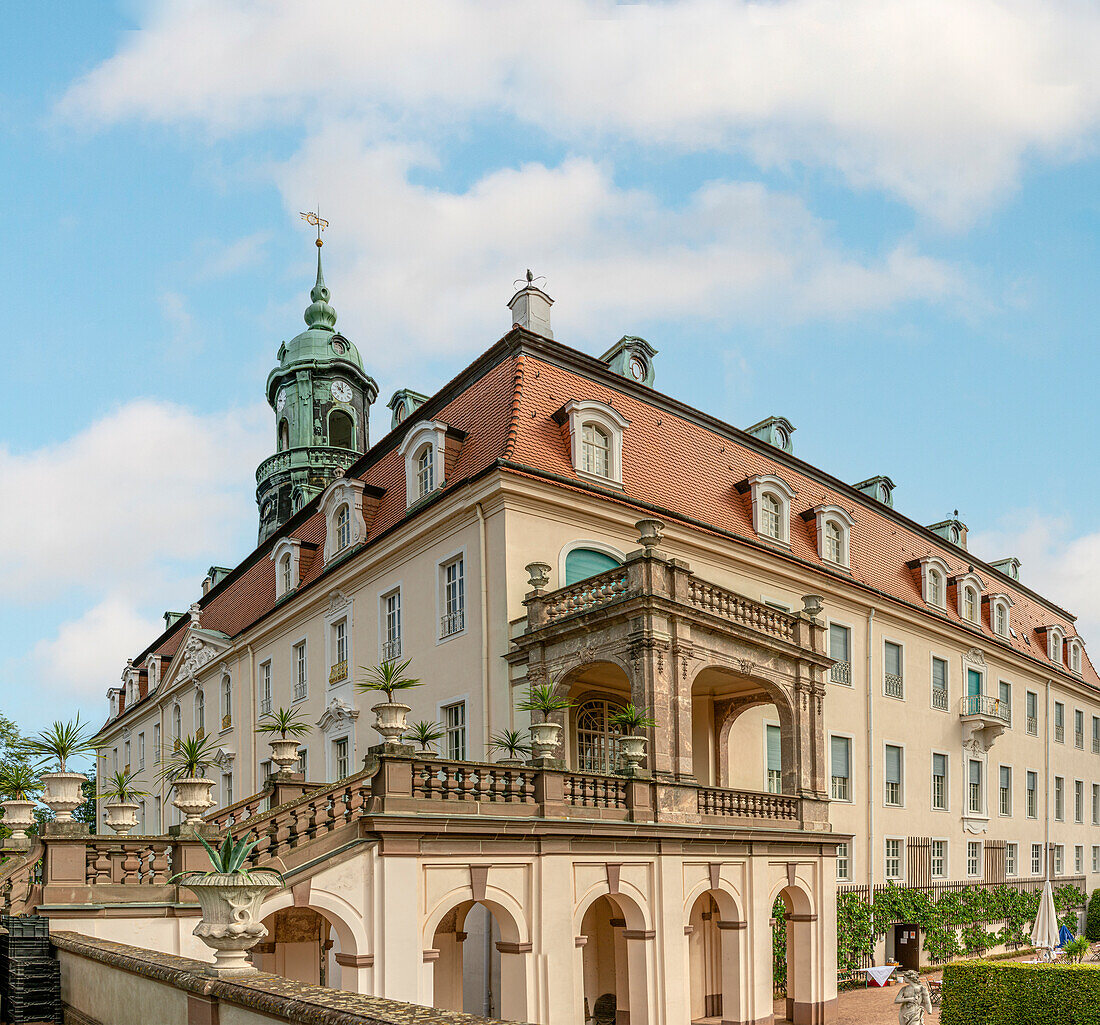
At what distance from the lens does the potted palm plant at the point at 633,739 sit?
1741 centimetres

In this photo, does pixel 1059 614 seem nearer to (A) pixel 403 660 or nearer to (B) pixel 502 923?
(A) pixel 403 660

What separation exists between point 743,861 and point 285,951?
872 cm

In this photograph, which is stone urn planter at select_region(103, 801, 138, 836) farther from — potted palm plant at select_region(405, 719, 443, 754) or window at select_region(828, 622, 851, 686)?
window at select_region(828, 622, 851, 686)

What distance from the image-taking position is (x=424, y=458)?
23.9 m

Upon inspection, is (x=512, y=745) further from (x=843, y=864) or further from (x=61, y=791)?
(x=843, y=864)

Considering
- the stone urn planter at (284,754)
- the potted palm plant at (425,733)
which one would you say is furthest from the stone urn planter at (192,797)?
the potted palm plant at (425,733)

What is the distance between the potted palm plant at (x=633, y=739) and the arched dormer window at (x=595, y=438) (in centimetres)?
595

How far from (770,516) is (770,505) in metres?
0.29

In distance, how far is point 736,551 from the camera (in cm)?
2502

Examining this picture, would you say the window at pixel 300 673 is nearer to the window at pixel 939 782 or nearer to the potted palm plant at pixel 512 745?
the potted palm plant at pixel 512 745

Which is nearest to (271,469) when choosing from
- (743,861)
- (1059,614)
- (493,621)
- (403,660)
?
(403,660)

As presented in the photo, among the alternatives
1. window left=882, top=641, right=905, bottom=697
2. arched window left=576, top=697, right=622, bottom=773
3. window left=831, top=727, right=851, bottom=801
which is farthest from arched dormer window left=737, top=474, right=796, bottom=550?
arched window left=576, top=697, right=622, bottom=773

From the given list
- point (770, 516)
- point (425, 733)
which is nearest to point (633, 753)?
point (425, 733)

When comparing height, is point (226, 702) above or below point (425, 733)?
below
